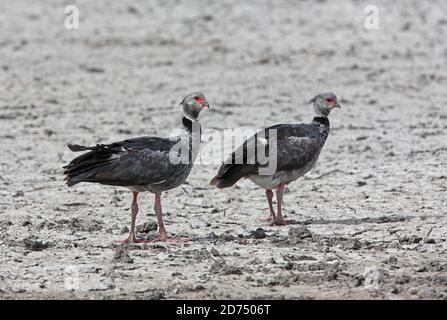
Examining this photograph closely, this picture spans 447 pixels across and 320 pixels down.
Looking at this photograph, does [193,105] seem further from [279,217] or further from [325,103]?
[325,103]

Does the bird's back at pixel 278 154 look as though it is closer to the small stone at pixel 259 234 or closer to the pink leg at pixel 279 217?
the pink leg at pixel 279 217

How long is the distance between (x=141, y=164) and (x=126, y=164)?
5.1 inches

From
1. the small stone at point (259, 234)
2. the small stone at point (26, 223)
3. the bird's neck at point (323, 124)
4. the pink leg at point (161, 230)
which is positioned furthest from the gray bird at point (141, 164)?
the bird's neck at point (323, 124)

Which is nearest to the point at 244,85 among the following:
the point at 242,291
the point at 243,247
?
the point at 243,247

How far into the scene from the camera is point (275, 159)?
9.84 meters

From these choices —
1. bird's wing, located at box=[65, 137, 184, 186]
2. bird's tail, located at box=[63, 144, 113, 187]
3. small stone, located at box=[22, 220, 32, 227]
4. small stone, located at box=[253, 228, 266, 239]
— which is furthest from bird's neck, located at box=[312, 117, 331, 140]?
small stone, located at box=[22, 220, 32, 227]

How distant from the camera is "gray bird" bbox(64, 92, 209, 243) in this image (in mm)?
8977

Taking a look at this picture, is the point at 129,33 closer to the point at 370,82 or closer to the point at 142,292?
the point at 370,82

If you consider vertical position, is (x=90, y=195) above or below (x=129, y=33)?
below

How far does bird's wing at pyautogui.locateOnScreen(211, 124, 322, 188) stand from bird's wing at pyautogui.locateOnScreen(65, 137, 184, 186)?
0.56 m

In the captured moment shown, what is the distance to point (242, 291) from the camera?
25.7ft

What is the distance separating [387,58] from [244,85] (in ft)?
9.51
